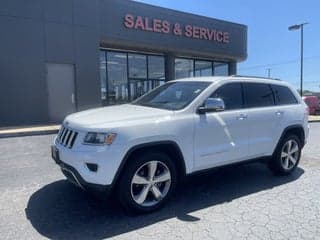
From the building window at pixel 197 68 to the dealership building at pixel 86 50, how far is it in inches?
47.8

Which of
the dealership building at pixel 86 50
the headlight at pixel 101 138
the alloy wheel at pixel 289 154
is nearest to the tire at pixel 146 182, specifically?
the headlight at pixel 101 138

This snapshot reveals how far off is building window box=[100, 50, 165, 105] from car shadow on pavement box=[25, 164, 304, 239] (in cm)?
1282

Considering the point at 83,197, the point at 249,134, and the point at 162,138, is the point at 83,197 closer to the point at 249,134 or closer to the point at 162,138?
the point at 162,138

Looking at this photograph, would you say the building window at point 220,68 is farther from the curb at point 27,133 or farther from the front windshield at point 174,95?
the front windshield at point 174,95

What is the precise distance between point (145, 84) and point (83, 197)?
15.8 m

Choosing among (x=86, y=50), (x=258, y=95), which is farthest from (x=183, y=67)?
(x=258, y=95)

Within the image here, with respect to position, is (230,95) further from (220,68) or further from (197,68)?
(220,68)

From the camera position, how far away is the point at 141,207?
413cm

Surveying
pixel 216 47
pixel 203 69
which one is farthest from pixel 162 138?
pixel 203 69

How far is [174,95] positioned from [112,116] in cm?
129

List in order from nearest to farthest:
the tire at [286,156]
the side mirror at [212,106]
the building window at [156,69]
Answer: the side mirror at [212,106] < the tire at [286,156] < the building window at [156,69]

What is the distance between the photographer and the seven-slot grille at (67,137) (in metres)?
4.10

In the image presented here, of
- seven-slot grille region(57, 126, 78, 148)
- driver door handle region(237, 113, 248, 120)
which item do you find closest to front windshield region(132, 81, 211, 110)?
driver door handle region(237, 113, 248, 120)

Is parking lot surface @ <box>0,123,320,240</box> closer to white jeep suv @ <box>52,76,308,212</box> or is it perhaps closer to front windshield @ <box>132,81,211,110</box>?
white jeep suv @ <box>52,76,308,212</box>
